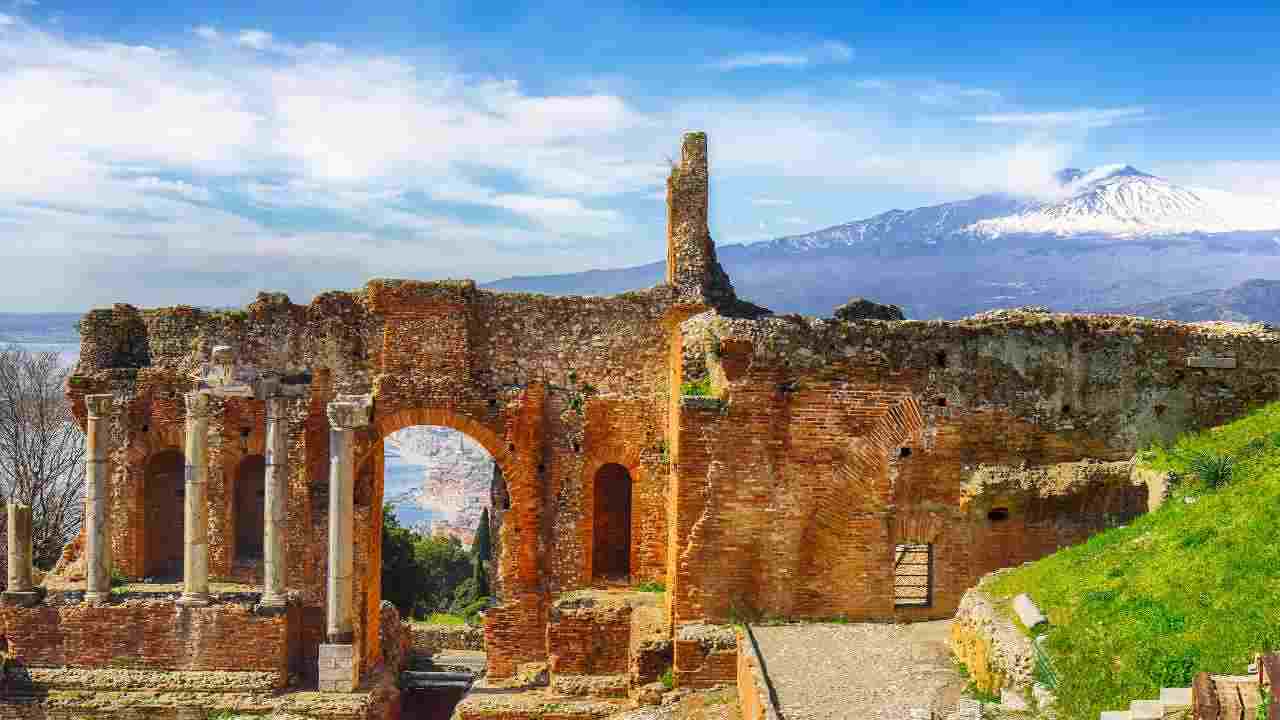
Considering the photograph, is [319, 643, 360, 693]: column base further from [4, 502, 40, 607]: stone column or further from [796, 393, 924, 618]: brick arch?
[796, 393, 924, 618]: brick arch

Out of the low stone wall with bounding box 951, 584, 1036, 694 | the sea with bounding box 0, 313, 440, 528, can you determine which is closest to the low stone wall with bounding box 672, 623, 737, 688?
the low stone wall with bounding box 951, 584, 1036, 694

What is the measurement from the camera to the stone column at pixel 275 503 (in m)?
21.4

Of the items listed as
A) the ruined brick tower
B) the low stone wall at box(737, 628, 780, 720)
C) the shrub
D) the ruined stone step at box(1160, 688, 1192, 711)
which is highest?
the ruined brick tower

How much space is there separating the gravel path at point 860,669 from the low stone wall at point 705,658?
50cm

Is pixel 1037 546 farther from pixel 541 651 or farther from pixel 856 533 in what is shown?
pixel 541 651

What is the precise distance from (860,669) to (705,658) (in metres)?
3.08

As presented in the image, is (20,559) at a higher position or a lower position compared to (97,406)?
lower

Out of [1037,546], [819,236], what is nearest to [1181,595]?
[1037,546]

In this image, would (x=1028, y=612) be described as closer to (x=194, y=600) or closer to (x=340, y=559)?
(x=340, y=559)

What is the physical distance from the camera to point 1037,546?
1555cm

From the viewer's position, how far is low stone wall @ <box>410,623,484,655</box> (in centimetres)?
2809

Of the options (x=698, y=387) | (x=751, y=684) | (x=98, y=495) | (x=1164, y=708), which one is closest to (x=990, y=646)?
(x=751, y=684)

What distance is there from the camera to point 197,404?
21.6m

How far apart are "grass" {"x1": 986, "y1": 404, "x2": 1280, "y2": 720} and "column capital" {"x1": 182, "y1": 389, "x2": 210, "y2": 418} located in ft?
41.7
